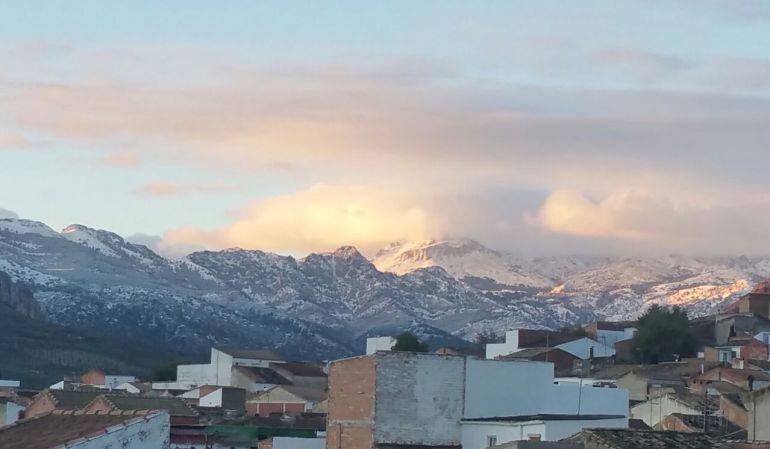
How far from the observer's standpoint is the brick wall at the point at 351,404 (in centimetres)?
5975

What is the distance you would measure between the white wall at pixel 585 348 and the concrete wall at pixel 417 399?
63166 millimetres

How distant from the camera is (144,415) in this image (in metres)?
46.8

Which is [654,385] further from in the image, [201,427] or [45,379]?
[45,379]

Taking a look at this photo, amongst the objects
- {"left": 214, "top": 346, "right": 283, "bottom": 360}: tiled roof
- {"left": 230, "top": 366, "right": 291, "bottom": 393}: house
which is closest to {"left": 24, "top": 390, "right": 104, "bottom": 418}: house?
{"left": 230, "top": 366, "right": 291, "bottom": 393}: house

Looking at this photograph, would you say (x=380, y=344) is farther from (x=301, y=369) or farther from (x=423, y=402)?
(x=423, y=402)

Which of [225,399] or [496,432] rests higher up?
[225,399]

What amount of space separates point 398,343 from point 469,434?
76.8 metres

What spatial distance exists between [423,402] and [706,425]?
8.81 m

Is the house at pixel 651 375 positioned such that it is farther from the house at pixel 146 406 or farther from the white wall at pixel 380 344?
the white wall at pixel 380 344

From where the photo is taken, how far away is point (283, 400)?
104m

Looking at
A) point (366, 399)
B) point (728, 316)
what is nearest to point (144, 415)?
point (366, 399)

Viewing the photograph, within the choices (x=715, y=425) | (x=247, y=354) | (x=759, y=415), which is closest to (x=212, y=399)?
(x=715, y=425)

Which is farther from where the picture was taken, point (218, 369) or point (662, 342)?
point (218, 369)

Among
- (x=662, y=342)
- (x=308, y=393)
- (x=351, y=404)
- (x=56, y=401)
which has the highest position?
(x=662, y=342)
